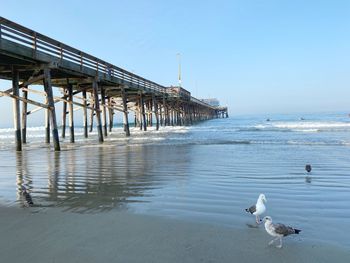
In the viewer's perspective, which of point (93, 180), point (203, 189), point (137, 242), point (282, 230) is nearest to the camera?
point (282, 230)

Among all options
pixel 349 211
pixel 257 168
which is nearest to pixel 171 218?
pixel 349 211

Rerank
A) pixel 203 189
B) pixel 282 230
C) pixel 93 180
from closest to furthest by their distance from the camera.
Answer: pixel 282 230 → pixel 203 189 → pixel 93 180

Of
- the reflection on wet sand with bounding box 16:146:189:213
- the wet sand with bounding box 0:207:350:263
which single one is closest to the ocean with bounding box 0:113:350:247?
the reflection on wet sand with bounding box 16:146:189:213

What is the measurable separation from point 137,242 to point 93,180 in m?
3.86

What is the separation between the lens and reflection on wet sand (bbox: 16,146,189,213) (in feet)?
18.2

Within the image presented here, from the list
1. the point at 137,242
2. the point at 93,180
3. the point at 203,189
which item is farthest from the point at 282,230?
the point at 93,180

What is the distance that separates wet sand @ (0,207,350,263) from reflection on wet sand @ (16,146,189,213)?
753mm

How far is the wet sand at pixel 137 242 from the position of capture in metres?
3.36

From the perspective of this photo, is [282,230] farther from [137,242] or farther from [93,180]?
[93,180]

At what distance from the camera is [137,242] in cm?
376

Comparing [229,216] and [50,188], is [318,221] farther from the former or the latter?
[50,188]

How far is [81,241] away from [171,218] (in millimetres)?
1194

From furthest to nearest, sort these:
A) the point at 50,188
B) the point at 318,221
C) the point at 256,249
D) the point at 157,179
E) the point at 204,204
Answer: the point at 157,179 < the point at 50,188 < the point at 204,204 < the point at 318,221 < the point at 256,249

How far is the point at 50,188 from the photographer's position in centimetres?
655
